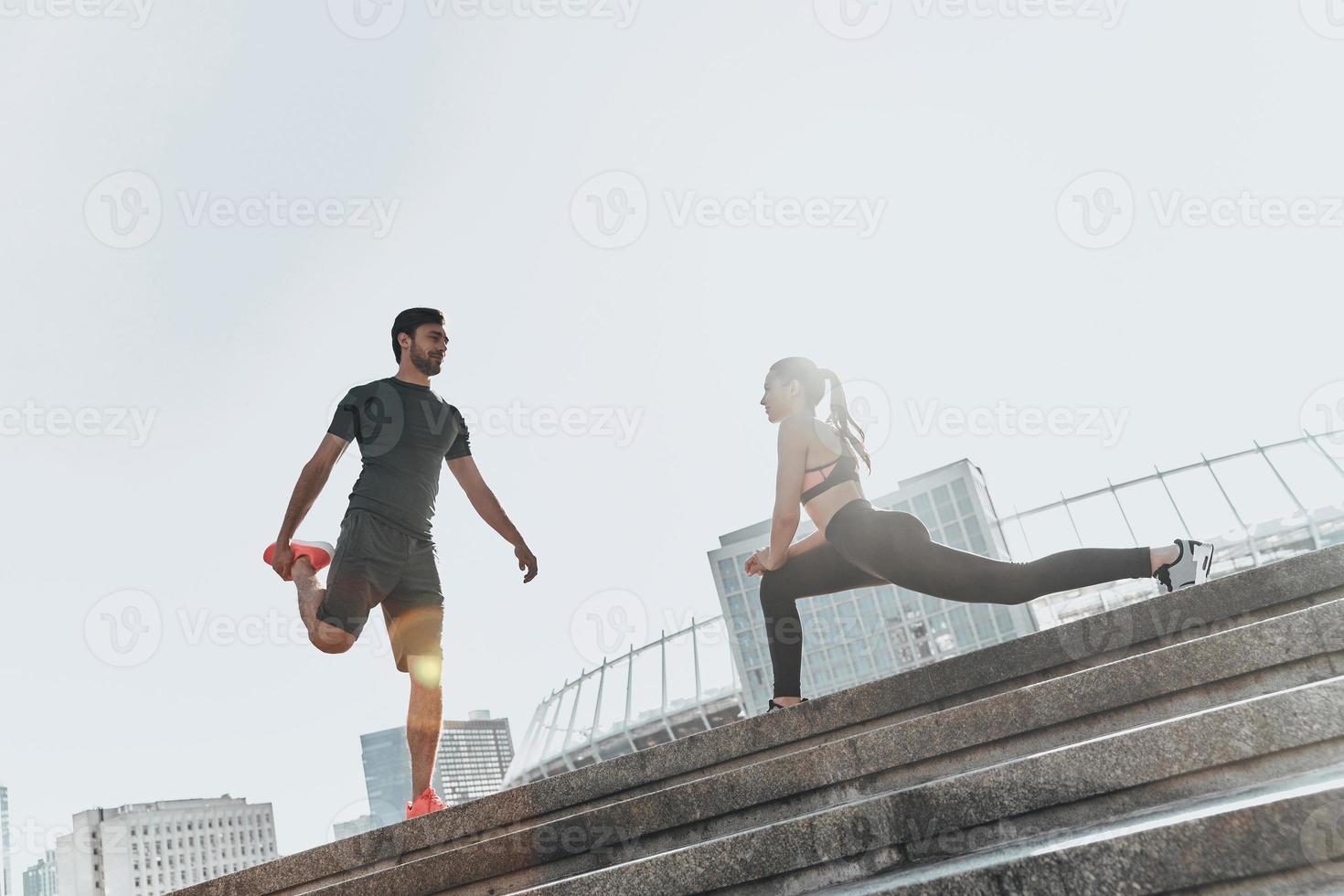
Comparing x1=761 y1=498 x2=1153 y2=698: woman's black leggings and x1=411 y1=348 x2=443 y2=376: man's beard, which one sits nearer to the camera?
x1=761 y1=498 x2=1153 y2=698: woman's black leggings

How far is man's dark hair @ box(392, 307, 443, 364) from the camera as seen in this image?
4.44 metres

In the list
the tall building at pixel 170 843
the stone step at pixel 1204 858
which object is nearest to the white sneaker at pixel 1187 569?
the stone step at pixel 1204 858

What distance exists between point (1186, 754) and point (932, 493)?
39.0 metres

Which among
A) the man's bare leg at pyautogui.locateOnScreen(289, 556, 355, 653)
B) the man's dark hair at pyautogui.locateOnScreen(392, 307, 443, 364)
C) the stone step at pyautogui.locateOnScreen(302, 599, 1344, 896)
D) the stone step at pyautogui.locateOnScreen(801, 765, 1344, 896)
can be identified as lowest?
the stone step at pyautogui.locateOnScreen(801, 765, 1344, 896)

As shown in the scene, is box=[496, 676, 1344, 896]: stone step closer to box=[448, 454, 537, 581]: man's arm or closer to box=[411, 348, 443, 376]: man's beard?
box=[448, 454, 537, 581]: man's arm

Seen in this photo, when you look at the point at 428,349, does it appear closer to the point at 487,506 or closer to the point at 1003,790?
the point at 487,506

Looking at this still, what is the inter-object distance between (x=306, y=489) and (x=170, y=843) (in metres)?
126

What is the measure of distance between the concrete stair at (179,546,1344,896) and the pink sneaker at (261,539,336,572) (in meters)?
1.24

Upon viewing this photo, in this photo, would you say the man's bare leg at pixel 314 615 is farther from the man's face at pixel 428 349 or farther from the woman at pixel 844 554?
the woman at pixel 844 554

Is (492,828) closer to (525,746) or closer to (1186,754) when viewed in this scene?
(1186,754)


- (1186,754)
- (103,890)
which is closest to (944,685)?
(1186,754)

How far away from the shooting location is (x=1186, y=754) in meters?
1.74

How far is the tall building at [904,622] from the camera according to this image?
35094mm

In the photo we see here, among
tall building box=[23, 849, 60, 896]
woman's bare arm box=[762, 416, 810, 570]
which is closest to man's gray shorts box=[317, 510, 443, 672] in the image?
woman's bare arm box=[762, 416, 810, 570]
